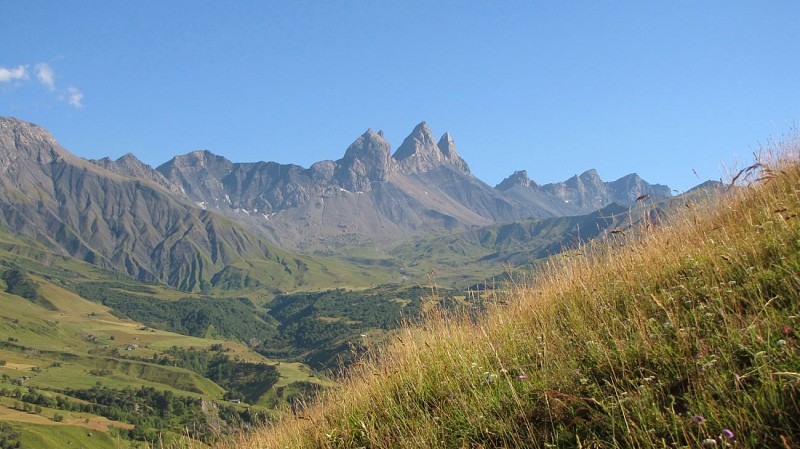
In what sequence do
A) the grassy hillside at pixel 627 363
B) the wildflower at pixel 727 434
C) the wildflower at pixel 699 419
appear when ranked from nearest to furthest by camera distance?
the wildflower at pixel 727 434 → the wildflower at pixel 699 419 → the grassy hillside at pixel 627 363

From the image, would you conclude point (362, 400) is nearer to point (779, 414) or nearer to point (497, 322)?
point (497, 322)

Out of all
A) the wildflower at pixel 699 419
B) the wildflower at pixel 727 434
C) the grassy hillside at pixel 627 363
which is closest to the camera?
the wildflower at pixel 727 434

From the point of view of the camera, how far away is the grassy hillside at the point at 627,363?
339 centimetres

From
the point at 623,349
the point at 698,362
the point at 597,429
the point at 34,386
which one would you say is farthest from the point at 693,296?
the point at 34,386

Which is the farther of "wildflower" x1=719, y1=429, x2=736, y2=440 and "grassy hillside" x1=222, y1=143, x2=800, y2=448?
"grassy hillside" x1=222, y1=143, x2=800, y2=448

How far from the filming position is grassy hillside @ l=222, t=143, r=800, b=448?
3.39 meters

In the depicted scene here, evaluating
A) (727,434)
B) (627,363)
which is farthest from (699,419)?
(627,363)

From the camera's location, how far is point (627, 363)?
4219 mm

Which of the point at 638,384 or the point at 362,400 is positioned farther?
the point at 362,400

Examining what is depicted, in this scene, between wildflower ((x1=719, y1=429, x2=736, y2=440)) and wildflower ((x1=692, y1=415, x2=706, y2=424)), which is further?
wildflower ((x1=692, y1=415, x2=706, y2=424))

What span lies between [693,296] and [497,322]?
2.99 m

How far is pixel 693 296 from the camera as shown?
15.5ft

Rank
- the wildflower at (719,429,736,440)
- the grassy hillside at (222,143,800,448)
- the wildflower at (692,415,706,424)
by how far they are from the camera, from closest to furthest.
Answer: the wildflower at (719,429,736,440) < the wildflower at (692,415,706,424) < the grassy hillside at (222,143,800,448)

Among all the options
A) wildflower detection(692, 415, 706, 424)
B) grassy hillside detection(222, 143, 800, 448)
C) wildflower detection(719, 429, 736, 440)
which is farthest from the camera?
grassy hillside detection(222, 143, 800, 448)
